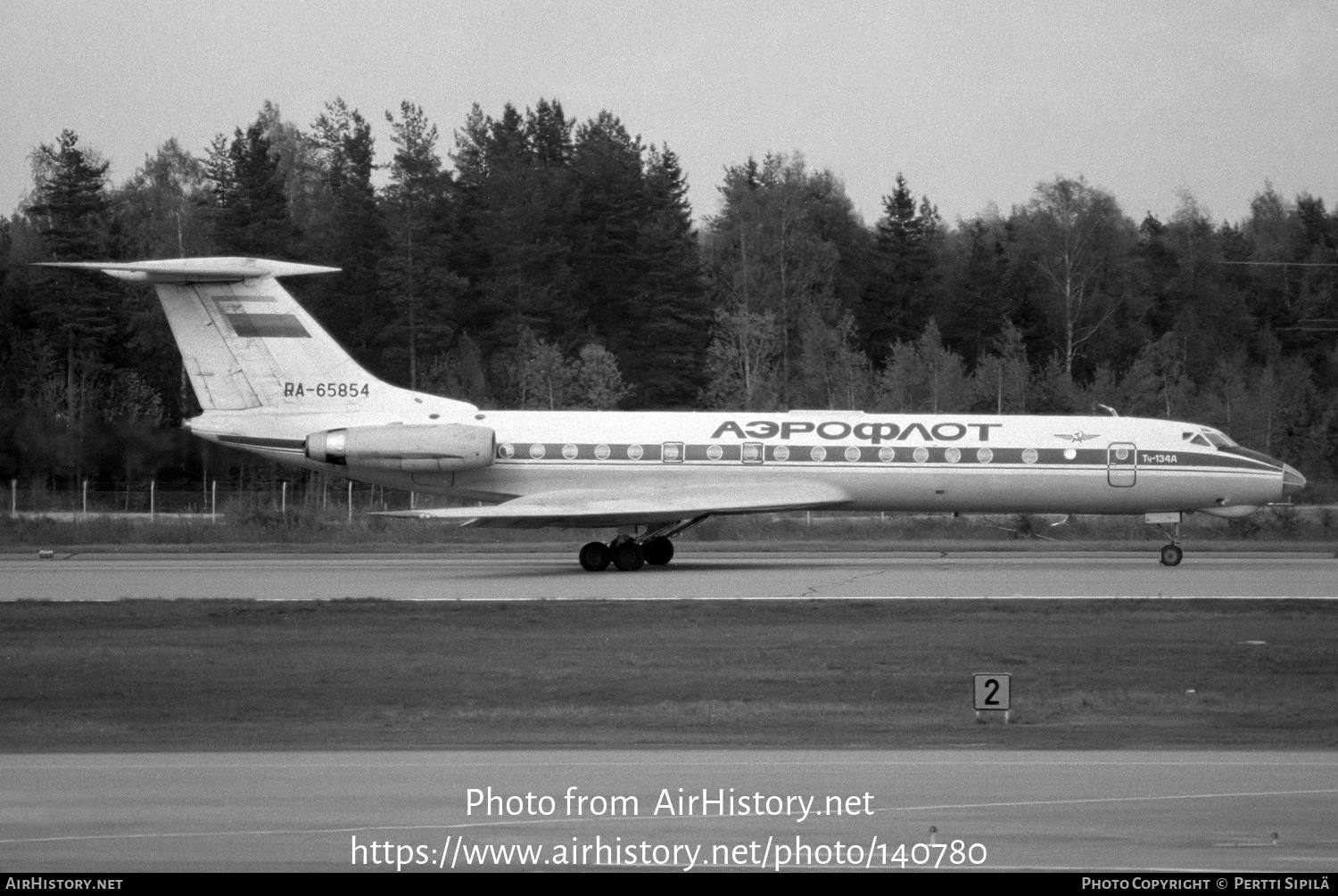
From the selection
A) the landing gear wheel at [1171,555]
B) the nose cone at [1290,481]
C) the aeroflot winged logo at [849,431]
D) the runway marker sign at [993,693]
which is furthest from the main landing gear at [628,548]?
the runway marker sign at [993,693]

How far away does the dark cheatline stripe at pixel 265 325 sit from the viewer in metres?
26.8

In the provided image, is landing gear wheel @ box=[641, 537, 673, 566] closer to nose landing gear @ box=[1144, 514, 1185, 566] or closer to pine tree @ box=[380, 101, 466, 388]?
nose landing gear @ box=[1144, 514, 1185, 566]

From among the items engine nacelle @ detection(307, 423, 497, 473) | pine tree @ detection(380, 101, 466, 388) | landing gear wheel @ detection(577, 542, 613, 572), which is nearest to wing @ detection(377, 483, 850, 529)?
landing gear wheel @ detection(577, 542, 613, 572)

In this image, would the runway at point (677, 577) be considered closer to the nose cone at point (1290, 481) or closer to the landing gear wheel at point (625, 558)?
the landing gear wheel at point (625, 558)

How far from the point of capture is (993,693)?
11.7 metres

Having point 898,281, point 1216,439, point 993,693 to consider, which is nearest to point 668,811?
point 993,693

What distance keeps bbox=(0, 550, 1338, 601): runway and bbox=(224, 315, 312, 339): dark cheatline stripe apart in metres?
4.31

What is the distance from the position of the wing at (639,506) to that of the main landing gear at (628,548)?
1.61 feet

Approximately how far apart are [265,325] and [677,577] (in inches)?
362

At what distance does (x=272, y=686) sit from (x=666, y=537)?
13.2 meters

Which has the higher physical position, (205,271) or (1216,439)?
(205,271)

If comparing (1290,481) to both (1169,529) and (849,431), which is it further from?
(849,431)

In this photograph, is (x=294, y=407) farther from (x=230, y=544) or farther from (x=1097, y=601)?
(x=1097, y=601)

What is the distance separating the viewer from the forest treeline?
51344 mm
